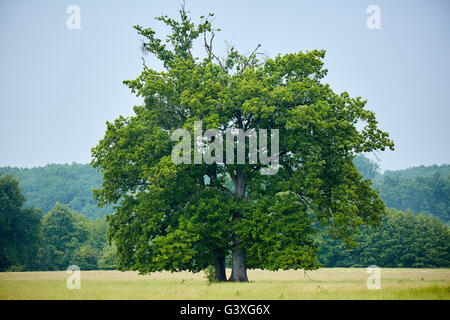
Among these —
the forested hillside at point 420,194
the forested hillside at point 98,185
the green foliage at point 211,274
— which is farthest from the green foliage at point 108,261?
the forested hillside at point 420,194

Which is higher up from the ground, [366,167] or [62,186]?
[366,167]

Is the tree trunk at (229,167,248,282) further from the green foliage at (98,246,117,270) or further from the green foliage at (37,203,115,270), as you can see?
the green foliage at (98,246,117,270)

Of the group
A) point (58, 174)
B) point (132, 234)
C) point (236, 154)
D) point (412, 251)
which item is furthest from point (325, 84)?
point (58, 174)

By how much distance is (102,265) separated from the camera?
83.1 m

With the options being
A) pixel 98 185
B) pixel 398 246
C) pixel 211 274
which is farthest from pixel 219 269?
pixel 98 185

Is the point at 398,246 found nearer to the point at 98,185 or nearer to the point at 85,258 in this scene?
the point at 85,258

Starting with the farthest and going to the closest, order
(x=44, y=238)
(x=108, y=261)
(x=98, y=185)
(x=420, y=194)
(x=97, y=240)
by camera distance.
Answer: (x=98, y=185), (x=420, y=194), (x=97, y=240), (x=108, y=261), (x=44, y=238)

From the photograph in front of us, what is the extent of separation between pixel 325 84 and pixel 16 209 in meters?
44.6

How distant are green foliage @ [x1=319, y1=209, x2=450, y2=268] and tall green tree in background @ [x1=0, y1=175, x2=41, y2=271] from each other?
41.1 m

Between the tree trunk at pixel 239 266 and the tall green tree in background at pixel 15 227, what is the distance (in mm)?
37446

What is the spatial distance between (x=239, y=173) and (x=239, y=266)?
5.88 meters

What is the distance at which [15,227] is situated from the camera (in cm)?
6234
